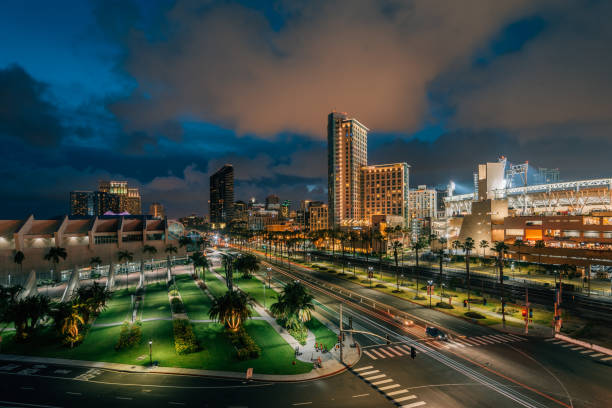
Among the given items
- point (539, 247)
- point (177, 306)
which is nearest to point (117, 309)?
point (177, 306)

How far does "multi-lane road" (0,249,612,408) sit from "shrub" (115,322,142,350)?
237 inches

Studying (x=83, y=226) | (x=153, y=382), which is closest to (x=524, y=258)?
(x=153, y=382)

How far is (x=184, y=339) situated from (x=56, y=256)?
6287 cm

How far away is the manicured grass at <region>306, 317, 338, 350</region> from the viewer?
4678 cm

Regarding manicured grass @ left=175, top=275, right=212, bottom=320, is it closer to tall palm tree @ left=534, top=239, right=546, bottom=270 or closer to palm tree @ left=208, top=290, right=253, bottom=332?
palm tree @ left=208, top=290, right=253, bottom=332

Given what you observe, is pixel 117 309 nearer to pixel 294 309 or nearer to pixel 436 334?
pixel 294 309

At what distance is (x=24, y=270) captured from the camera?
84.6 meters

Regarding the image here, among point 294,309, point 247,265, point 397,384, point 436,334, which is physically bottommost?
point 397,384

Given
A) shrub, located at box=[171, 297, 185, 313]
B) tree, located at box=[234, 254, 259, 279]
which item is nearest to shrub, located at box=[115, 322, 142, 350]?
shrub, located at box=[171, 297, 185, 313]

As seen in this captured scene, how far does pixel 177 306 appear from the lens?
64812 mm

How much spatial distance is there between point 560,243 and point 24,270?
170 metres

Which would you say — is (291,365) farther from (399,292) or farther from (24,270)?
(24,270)

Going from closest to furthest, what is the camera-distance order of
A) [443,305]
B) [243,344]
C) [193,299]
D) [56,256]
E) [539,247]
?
[243,344], [443,305], [193,299], [56,256], [539,247]

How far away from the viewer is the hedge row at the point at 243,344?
136 feet
